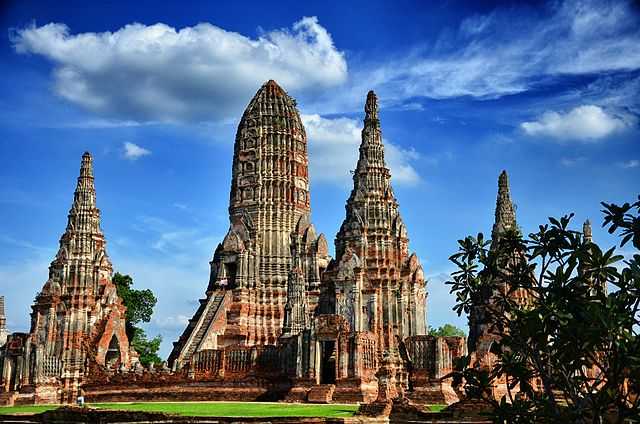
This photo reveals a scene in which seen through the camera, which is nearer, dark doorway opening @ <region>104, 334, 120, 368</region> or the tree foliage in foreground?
the tree foliage in foreground

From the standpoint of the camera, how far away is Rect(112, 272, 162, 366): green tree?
76.9 metres

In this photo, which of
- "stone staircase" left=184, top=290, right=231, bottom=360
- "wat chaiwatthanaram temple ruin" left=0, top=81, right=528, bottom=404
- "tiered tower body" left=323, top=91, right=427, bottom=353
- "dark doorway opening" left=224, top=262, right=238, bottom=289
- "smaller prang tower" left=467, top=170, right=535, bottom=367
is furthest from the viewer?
"dark doorway opening" left=224, top=262, right=238, bottom=289

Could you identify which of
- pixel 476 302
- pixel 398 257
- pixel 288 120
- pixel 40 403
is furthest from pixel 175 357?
pixel 476 302

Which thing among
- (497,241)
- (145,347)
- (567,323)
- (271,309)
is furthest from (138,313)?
(567,323)

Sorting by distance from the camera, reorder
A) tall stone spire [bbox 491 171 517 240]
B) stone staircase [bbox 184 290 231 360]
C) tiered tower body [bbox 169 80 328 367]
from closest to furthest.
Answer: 1. stone staircase [bbox 184 290 231 360]
2. tiered tower body [bbox 169 80 328 367]
3. tall stone spire [bbox 491 171 517 240]

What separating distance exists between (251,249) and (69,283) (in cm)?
1293

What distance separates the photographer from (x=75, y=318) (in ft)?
194

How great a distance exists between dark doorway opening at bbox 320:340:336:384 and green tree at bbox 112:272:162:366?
107ft

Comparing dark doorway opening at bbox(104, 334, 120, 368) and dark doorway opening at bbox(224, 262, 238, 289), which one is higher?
dark doorway opening at bbox(224, 262, 238, 289)

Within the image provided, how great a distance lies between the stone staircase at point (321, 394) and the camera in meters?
44.8

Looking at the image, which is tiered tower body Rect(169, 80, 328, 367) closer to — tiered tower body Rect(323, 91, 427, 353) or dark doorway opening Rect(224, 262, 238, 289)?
dark doorway opening Rect(224, 262, 238, 289)

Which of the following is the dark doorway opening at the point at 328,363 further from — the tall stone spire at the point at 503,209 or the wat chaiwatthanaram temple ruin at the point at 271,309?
the tall stone spire at the point at 503,209

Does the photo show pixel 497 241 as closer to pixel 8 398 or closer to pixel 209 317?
pixel 209 317

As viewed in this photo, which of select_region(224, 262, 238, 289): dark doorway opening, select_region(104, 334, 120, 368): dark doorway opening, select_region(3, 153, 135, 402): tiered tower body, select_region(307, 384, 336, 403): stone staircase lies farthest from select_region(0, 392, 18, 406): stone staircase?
select_region(307, 384, 336, 403): stone staircase
